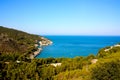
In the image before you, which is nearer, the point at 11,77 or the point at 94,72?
the point at 94,72

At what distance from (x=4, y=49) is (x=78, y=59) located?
4037 centimetres

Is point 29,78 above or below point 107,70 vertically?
below

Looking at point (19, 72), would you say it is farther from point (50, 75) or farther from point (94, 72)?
point (94, 72)

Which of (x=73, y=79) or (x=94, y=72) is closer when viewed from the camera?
(x=94, y=72)

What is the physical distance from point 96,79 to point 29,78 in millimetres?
9542

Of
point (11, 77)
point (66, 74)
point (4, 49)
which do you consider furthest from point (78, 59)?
point (4, 49)

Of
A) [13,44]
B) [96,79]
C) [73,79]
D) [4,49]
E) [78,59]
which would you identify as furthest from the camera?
[13,44]

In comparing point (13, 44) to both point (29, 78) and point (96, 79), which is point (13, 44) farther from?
point (96, 79)

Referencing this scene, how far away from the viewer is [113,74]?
19281mm

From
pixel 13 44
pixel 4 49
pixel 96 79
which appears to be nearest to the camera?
pixel 96 79

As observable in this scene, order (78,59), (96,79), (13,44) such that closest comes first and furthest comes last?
1. (96,79)
2. (78,59)
3. (13,44)

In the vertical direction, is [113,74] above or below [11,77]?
above

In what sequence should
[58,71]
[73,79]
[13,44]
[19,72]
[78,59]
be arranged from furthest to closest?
[13,44] → [78,59] → [58,71] → [19,72] → [73,79]

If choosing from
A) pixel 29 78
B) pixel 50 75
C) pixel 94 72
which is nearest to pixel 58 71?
pixel 50 75
